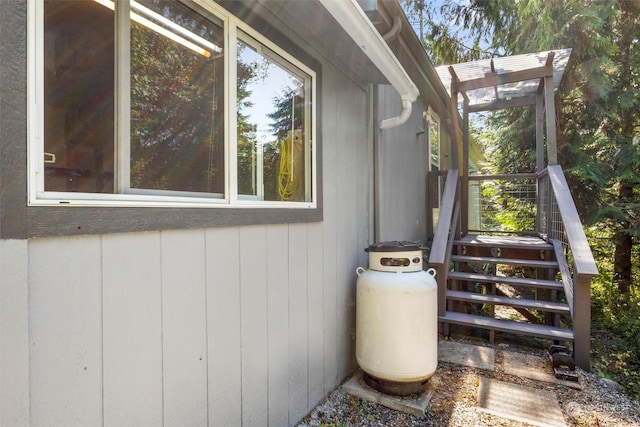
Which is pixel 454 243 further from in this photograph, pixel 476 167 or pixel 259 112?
pixel 476 167

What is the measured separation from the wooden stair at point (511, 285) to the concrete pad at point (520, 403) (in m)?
0.72

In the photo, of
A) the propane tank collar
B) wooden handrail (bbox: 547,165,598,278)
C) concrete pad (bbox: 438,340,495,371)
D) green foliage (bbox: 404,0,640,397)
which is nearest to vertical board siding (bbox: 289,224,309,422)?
the propane tank collar

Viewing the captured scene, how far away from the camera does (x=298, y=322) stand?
2449 mm

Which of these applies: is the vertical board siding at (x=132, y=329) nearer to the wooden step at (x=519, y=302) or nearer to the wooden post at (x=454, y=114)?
the wooden step at (x=519, y=302)

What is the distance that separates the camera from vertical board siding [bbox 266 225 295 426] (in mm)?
2186

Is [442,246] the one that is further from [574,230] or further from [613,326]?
[613,326]

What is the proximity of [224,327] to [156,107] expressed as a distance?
113 cm

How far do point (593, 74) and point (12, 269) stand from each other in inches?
288

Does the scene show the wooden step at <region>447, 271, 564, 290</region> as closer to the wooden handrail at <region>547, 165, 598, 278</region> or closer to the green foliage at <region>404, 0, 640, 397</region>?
the wooden handrail at <region>547, 165, 598, 278</region>

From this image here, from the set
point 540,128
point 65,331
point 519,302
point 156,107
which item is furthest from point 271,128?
point 540,128

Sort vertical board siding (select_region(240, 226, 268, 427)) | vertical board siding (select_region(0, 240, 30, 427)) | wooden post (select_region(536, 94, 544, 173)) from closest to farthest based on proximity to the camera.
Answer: vertical board siding (select_region(0, 240, 30, 427)), vertical board siding (select_region(240, 226, 268, 427)), wooden post (select_region(536, 94, 544, 173))

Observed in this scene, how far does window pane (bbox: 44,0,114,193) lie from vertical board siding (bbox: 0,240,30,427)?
0.25 meters

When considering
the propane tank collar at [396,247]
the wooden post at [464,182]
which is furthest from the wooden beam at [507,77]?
the propane tank collar at [396,247]

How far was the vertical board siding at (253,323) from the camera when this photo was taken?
199cm
